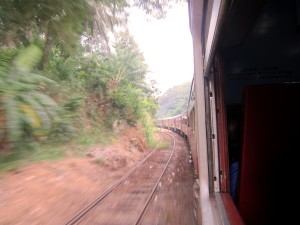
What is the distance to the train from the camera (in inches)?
86.9

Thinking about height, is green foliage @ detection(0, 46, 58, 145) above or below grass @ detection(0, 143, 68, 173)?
above

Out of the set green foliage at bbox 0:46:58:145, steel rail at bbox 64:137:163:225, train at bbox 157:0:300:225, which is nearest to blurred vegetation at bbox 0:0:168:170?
green foliage at bbox 0:46:58:145

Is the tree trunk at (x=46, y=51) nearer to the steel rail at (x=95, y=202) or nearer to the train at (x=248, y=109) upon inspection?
the steel rail at (x=95, y=202)

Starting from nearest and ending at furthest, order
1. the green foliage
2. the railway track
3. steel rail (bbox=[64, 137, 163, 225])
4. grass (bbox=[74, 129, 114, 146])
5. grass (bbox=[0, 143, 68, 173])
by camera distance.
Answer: steel rail (bbox=[64, 137, 163, 225]) → the railway track → the green foliage → grass (bbox=[0, 143, 68, 173]) → grass (bbox=[74, 129, 114, 146])

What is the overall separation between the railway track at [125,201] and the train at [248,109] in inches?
123

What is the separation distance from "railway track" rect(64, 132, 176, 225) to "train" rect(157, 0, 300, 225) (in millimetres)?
3122

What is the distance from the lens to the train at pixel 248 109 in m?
2.21

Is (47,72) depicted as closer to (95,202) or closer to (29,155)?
(29,155)

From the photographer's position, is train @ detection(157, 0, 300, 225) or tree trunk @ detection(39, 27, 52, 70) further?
tree trunk @ detection(39, 27, 52, 70)

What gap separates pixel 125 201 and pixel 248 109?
5.01 m

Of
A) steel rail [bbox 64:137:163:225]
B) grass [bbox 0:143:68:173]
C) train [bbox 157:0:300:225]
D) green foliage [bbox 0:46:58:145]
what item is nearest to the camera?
train [bbox 157:0:300:225]

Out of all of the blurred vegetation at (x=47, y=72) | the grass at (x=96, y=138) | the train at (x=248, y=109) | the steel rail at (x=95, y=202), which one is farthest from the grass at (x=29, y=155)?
the train at (x=248, y=109)

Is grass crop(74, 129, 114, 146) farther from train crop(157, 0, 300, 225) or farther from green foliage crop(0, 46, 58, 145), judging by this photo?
train crop(157, 0, 300, 225)

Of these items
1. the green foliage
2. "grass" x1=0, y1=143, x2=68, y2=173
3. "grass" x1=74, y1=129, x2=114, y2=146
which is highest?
the green foliage
